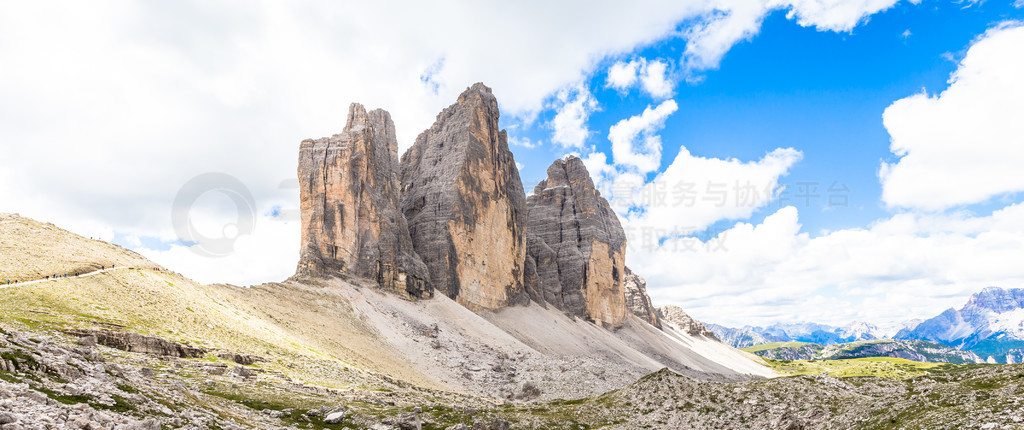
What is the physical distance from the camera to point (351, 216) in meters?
118

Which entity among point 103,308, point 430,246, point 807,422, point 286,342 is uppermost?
point 430,246

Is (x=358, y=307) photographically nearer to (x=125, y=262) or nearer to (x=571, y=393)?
(x=125, y=262)

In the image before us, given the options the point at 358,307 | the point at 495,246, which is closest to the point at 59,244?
the point at 358,307

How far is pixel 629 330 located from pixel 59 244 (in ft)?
555

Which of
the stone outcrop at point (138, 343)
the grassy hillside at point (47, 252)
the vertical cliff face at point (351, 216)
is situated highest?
the vertical cliff face at point (351, 216)

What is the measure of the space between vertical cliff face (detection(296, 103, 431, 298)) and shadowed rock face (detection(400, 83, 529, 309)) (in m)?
14.4

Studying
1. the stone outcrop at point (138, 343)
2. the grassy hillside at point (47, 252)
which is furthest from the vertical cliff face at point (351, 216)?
the stone outcrop at point (138, 343)

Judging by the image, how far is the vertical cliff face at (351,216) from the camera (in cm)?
11488

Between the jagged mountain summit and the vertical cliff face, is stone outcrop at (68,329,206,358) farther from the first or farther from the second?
the vertical cliff face

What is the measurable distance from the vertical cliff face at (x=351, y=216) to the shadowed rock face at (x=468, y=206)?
14.4 meters

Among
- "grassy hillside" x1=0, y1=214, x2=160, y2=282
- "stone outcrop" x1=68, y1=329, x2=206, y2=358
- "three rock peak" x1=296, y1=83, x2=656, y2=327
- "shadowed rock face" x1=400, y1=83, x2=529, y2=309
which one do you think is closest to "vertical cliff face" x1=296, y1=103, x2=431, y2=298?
"three rock peak" x1=296, y1=83, x2=656, y2=327

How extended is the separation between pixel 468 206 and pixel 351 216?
39.4m

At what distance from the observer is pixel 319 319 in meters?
89.1

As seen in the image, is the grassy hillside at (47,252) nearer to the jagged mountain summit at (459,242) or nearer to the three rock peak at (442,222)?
the jagged mountain summit at (459,242)
